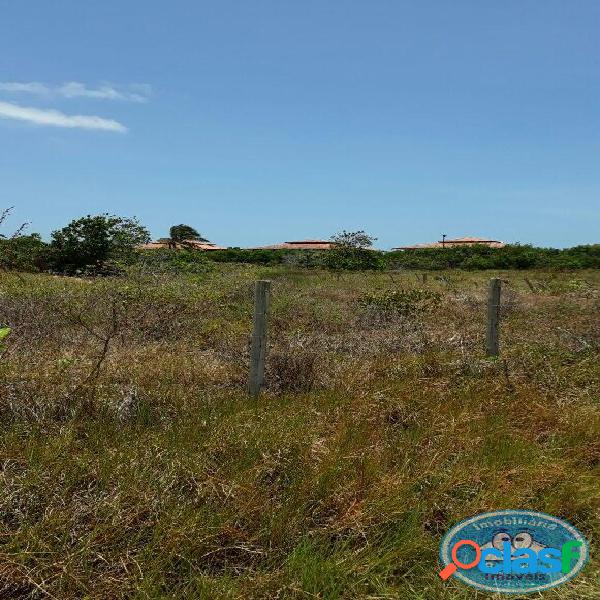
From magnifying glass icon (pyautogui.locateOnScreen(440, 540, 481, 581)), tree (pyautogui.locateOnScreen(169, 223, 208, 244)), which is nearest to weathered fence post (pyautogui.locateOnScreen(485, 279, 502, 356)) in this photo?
magnifying glass icon (pyautogui.locateOnScreen(440, 540, 481, 581))

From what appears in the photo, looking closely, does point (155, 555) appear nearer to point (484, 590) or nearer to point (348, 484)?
point (348, 484)

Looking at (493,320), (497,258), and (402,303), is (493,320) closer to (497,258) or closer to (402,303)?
(402,303)

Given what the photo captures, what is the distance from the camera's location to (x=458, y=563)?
97.9 inches

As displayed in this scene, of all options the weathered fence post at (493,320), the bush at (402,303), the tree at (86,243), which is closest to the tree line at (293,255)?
the tree at (86,243)

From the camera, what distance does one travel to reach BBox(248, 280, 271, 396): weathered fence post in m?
4.86

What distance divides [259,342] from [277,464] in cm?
189

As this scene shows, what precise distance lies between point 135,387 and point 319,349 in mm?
2531

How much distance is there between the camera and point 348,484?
3002mm

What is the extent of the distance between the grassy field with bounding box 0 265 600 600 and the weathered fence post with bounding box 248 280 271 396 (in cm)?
20

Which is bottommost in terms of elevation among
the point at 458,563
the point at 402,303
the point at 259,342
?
the point at 458,563

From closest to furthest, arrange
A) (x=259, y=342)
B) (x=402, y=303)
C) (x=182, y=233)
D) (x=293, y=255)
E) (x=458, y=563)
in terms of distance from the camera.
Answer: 1. (x=458, y=563)
2. (x=259, y=342)
3. (x=402, y=303)
4. (x=293, y=255)
5. (x=182, y=233)

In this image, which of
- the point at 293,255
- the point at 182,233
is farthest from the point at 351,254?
the point at 182,233

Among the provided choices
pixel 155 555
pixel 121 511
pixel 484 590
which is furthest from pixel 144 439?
pixel 484 590

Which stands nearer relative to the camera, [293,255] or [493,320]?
[493,320]
